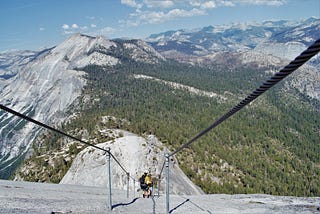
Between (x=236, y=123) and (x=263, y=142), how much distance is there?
75.8 feet

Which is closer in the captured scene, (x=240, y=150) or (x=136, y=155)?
(x=136, y=155)

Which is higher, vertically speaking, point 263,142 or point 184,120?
point 184,120

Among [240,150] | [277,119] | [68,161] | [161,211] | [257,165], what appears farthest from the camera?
[277,119]

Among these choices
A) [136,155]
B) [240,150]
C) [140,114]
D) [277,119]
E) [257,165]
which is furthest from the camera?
[277,119]

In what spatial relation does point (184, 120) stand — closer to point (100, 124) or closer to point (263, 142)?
point (263, 142)

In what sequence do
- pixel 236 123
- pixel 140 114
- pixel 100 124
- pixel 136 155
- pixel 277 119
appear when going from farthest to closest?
pixel 277 119 < pixel 236 123 < pixel 140 114 < pixel 100 124 < pixel 136 155

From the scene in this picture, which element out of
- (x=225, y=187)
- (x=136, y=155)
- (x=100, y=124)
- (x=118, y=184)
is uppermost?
(x=100, y=124)

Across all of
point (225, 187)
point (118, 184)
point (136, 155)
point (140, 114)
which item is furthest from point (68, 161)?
point (140, 114)

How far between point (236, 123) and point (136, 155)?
5011 inches

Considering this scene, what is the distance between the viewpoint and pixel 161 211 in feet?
46.4

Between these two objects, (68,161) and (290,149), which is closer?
(68,161)

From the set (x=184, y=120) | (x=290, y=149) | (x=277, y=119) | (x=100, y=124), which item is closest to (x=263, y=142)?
(x=290, y=149)

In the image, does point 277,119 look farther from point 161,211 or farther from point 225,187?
point 161,211

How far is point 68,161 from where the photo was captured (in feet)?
236
